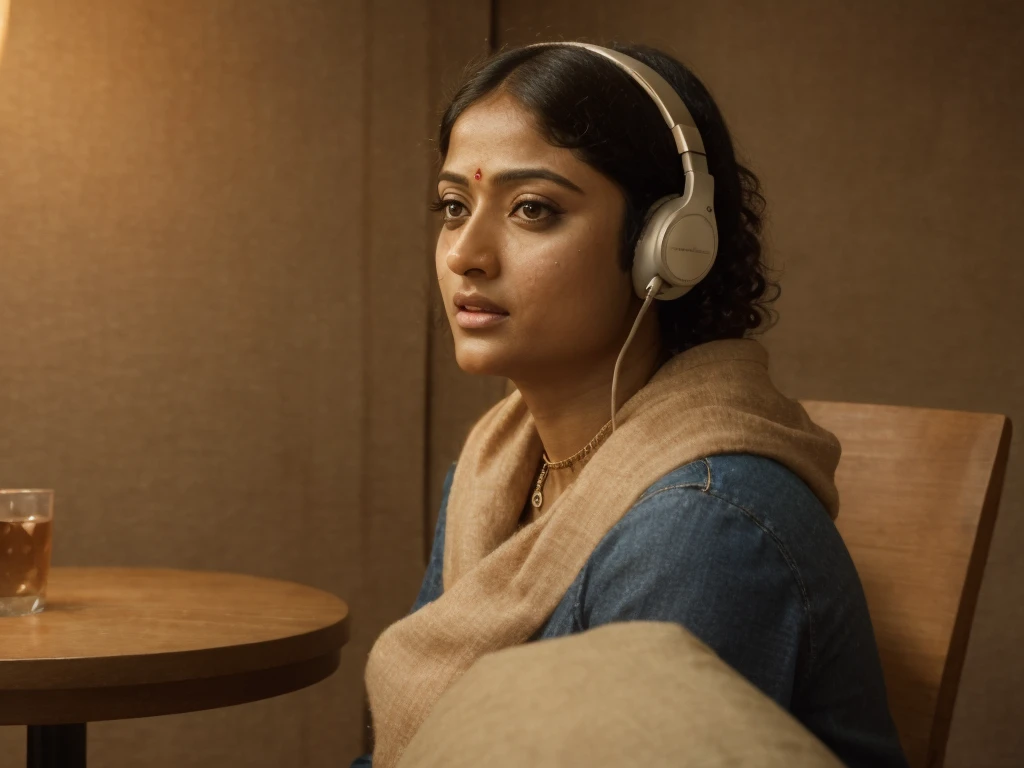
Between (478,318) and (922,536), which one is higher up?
(478,318)

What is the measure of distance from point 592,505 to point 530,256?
25cm

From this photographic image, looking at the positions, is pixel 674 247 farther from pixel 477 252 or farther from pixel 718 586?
pixel 718 586

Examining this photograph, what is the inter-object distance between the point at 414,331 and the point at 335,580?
55cm

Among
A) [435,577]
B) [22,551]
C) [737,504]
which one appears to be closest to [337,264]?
[435,577]

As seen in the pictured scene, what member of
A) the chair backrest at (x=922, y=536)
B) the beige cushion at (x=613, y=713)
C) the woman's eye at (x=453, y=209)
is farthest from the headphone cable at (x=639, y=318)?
the beige cushion at (x=613, y=713)

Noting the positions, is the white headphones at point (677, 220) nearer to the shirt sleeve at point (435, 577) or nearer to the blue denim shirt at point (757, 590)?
the blue denim shirt at point (757, 590)

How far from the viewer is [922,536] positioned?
1.16 metres

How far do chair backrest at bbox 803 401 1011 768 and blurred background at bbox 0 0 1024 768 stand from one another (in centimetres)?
66

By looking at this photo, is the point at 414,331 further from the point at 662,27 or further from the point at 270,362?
the point at 662,27

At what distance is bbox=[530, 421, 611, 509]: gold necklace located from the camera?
3.78 ft

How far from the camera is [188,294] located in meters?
2.13

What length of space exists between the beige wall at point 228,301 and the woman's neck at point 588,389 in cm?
115

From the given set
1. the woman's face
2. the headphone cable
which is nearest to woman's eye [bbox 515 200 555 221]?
the woman's face

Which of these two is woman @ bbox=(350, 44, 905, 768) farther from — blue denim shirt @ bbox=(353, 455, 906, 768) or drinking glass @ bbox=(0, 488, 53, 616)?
drinking glass @ bbox=(0, 488, 53, 616)
